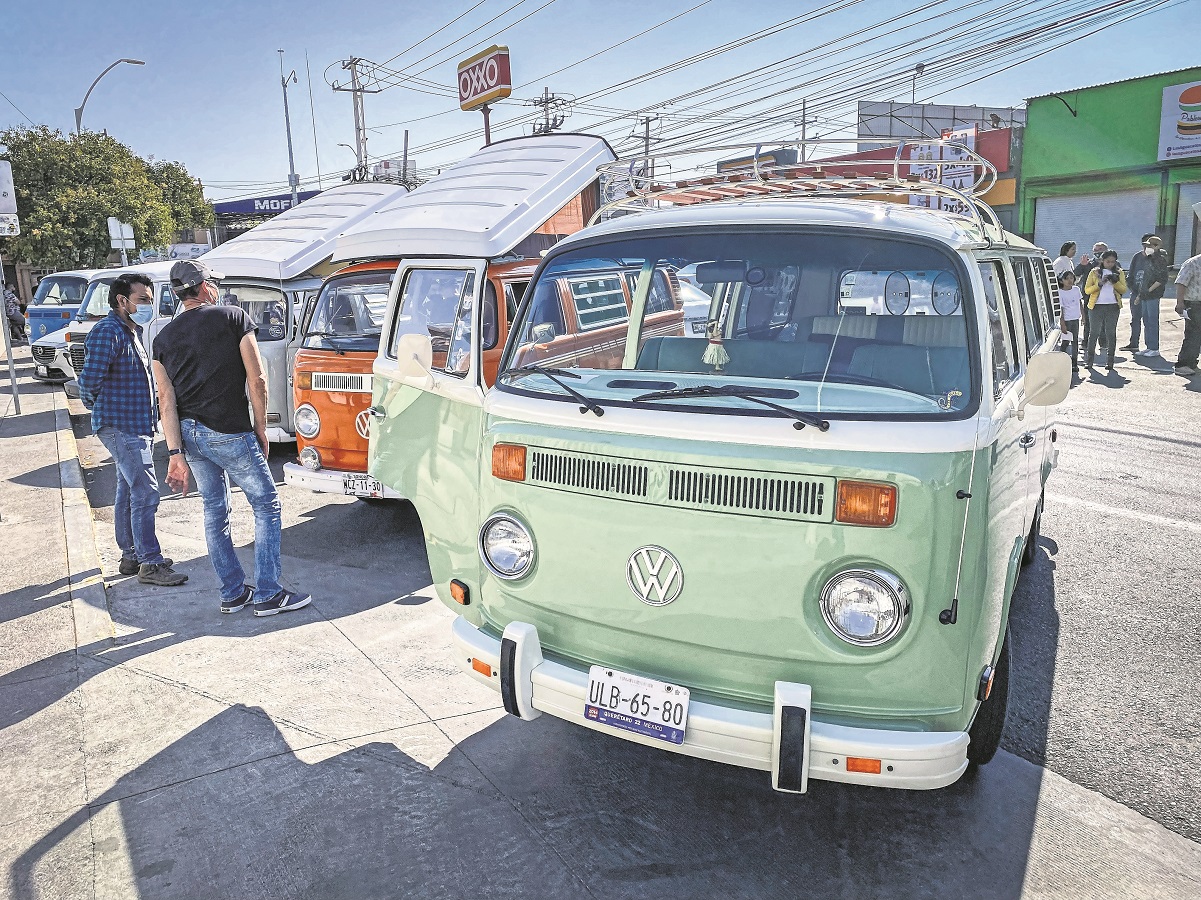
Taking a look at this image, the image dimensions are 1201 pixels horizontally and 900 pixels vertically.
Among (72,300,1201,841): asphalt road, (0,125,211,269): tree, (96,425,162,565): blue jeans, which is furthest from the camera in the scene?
(0,125,211,269): tree

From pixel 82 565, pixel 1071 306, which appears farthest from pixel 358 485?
pixel 1071 306

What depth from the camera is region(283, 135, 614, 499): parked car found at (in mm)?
6246

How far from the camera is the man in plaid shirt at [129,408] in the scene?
18.1ft

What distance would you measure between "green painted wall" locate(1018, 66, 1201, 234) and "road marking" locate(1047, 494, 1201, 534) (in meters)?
22.9

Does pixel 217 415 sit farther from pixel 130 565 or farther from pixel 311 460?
pixel 311 460

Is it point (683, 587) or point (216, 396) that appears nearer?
point (683, 587)

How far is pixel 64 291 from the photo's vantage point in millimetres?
18172

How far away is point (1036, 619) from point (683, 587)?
10.0 feet

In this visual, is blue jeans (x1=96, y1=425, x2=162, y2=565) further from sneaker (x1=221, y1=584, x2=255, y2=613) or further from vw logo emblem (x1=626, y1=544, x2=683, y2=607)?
vw logo emblem (x1=626, y1=544, x2=683, y2=607)

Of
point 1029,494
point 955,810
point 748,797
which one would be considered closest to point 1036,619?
point 1029,494

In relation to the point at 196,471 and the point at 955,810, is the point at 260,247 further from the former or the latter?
the point at 955,810

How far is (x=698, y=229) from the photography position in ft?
11.2

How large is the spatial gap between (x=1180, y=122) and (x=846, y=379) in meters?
27.8

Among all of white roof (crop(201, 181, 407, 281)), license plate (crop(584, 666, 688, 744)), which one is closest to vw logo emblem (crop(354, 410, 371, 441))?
white roof (crop(201, 181, 407, 281))
